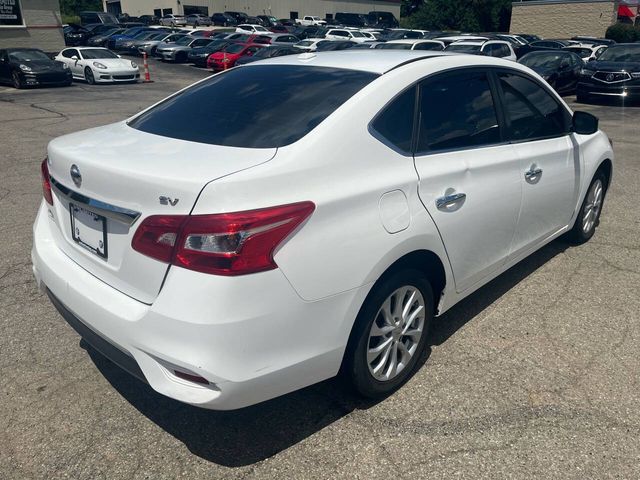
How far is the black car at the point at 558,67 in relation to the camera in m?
16.4

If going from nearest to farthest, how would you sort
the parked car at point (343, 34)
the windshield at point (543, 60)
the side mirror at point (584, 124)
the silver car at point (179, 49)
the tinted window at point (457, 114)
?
the tinted window at point (457, 114), the side mirror at point (584, 124), the windshield at point (543, 60), the silver car at point (179, 49), the parked car at point (343, 34)

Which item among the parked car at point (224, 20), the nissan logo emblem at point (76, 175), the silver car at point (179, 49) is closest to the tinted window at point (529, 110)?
the nissan logo emblem at point (76, 175)

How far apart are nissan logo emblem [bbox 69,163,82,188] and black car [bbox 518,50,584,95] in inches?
640

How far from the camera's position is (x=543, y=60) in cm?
1686

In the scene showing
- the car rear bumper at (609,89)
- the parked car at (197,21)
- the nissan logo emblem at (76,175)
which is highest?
the nissan logo emblem at (76,175)

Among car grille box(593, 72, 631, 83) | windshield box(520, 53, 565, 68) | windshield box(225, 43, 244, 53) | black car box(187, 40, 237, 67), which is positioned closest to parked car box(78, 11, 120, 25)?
black car box(187, 40, 237, 67)

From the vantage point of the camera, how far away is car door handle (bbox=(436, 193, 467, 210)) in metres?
2.88

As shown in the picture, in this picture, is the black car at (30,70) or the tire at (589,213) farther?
the black car at (30,70)

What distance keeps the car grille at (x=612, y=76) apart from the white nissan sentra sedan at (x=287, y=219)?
1330cm

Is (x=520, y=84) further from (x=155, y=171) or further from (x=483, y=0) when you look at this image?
(x=483, y=0)

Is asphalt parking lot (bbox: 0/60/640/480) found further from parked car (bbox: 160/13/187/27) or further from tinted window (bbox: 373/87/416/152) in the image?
parked car (bbox: 160/13/187/27)

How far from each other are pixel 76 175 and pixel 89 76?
19.8m

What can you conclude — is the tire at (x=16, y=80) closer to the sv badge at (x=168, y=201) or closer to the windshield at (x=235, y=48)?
the windshield at (x=235, y=48)

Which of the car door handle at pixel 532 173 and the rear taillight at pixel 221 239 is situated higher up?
the rear taillight at pixel 221 239
